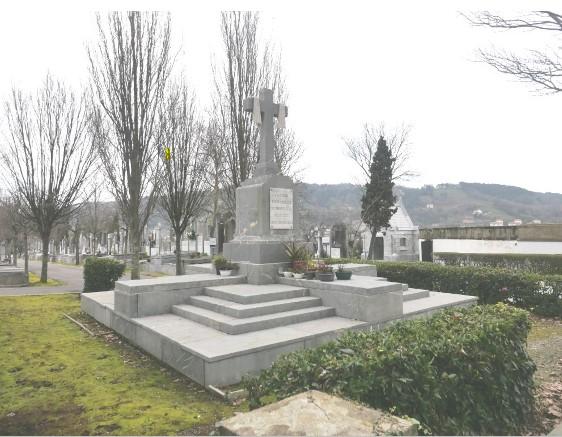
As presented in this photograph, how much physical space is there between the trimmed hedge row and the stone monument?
41.9 feet

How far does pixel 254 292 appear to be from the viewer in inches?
298

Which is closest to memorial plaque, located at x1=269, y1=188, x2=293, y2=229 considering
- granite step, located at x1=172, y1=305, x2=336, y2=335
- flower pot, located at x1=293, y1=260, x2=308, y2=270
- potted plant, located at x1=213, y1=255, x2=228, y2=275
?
flower pot, located at x1=293, y1=260, x2=308, y2=270

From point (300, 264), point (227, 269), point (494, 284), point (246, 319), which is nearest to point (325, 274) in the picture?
point (300, 264)

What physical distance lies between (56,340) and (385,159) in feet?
78.7

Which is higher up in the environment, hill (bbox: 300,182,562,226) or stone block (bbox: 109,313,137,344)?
hill (bbox: 300,182,562,226)

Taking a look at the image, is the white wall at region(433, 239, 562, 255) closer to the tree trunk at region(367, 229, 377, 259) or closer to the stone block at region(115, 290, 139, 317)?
the tree trunk at region(367, 229, 377, 259)

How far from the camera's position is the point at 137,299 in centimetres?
735

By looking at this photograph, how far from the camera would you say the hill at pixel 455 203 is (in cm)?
5444

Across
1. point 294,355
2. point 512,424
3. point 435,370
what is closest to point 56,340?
point 294,355

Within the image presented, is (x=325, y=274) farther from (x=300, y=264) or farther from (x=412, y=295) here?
(x=412, y=295)

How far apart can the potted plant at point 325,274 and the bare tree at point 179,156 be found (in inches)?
351

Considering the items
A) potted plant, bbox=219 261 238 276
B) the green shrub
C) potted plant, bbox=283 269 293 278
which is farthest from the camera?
the green shrub

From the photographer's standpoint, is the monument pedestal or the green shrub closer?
the monument pedestal

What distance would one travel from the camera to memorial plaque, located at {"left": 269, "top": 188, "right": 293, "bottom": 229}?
387 inches
